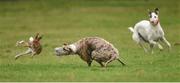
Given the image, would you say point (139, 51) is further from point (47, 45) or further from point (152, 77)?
point (152, 77)

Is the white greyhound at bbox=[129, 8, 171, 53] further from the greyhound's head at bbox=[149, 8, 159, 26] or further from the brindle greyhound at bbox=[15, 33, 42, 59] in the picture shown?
the brindle greyhound at bbox=[15, 33, 42, 59]

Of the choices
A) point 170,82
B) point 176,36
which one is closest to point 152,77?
point 170,82

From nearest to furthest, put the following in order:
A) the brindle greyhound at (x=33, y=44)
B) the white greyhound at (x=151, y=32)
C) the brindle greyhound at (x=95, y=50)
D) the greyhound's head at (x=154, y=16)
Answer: the brindle greyhound at (x=95, y=50)
the brindle greyhound at (x=33, y=44)
the greyhound's head at (x=154, y=16)
the white greyhound at (x=151, y=32)

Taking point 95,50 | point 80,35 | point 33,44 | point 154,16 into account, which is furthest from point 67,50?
point 80,35

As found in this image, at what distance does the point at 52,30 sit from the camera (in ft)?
118

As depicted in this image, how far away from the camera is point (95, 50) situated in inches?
697

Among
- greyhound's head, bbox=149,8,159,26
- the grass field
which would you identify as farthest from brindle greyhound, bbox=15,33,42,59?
greyhound's head, bbox=149,8,159,26

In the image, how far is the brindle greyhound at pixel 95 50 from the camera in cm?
1762

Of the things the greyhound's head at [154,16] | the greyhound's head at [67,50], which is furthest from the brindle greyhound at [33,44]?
the greyhound's head at [154,16]

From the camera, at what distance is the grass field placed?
16.4 m

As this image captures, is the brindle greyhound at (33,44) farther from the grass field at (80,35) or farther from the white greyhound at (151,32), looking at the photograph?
the white greyhound at (151,32)

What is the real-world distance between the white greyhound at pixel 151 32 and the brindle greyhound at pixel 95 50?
4.17 metres

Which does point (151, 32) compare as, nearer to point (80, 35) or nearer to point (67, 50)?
point (67, 50)

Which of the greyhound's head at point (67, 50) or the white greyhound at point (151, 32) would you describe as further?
the white greyhound at point (151, 32)
